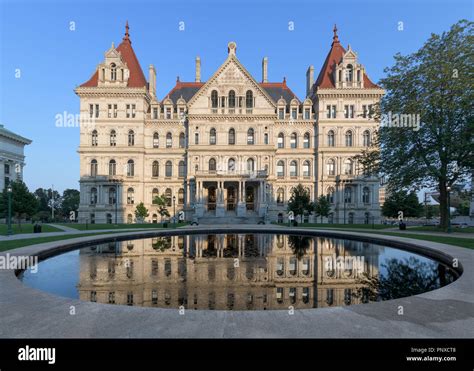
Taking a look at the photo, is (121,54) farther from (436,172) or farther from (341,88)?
(436,172)

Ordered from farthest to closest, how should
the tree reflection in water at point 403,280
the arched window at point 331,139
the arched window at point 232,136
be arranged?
the arched window at point 331,139, the arched window at point 232,136, the tree reflection in water at point 403,280

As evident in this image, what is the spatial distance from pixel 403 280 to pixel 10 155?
76.6 m

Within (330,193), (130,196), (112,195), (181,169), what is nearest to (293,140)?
(330,193)

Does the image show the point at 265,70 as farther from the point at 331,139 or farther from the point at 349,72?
the point at 331,139

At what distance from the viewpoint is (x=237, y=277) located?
32.8 feet

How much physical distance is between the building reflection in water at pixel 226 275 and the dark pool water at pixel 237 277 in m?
0.03

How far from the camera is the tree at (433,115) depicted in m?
21.8

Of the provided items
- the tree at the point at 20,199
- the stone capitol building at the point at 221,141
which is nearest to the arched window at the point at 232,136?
the stone capitol building at the point at 221,141

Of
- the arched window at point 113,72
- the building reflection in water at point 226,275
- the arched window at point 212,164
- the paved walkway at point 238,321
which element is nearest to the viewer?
the paved walkway at point 238,321

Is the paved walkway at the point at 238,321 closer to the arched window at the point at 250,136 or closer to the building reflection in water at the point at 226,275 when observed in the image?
the building reflection in water at the point at 226,275

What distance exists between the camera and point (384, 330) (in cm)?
449

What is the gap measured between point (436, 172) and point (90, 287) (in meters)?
28.4

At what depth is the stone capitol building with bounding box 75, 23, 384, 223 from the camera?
4150 centimetres

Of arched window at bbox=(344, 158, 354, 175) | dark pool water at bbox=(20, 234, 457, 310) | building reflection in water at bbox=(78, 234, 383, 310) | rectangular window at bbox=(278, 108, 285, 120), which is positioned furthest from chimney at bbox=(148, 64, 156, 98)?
dark pool water at bbox=(20, 234, 457, 310)
